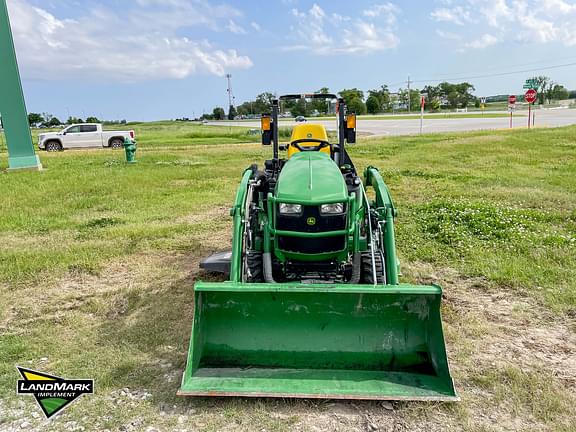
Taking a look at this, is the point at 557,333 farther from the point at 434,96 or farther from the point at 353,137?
the point at 434,96

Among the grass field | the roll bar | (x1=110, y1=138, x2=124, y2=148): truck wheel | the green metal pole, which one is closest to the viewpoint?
the grass field

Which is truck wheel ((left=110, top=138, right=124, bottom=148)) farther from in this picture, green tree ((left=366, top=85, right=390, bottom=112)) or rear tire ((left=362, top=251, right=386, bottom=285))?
green tree ((left=366, top=85, right=390, bottom=112))

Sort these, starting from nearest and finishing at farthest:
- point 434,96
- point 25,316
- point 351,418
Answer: point 351,418 < point 25,316 < point 434,96

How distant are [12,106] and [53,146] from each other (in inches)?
439

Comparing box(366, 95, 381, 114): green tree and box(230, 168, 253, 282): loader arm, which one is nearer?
box(230, 168, 253, 282): loader arm

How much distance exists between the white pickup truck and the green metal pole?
33.7 ft

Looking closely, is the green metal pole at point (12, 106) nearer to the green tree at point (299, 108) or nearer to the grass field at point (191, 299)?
the grass field at point (191, 299)

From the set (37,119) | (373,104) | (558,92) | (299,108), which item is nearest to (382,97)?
(373,104)

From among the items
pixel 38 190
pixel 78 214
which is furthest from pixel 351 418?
pixel 38 190

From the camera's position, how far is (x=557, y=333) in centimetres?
367

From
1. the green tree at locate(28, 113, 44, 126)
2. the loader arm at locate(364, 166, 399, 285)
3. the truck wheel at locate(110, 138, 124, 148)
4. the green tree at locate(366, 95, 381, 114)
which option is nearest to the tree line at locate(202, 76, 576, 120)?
the green tree at locate(366, 95, 381, 114)

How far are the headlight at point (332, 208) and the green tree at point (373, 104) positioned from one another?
251ft

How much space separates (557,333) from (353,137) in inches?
110

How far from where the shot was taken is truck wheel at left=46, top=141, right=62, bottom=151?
23062 mm
